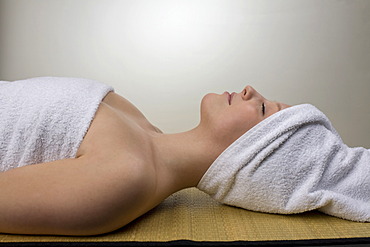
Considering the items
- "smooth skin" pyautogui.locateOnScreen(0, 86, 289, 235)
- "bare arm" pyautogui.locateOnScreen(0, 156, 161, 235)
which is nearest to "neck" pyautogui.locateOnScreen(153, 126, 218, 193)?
"smooth skin" pyautogui.locateOnScreen(0, 86, 289, 235)

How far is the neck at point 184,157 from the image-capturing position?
125 cm

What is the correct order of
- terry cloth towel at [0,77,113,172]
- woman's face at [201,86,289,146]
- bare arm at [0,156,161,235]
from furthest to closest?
woman's face at [201,86,289,146] < terry cloth towel at [0,77,113,172] < bare arm at [0,156,161,235]

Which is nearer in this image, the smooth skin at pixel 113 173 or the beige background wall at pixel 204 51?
the smooth skin at pixel 113 173

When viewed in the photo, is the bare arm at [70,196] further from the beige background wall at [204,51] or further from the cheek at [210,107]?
the beige background wall at [204,51]

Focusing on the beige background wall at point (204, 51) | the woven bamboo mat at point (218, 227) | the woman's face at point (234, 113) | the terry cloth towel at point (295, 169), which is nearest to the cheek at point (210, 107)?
the woman's face at point (234, 113)

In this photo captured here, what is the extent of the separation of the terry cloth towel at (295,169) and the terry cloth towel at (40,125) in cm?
40

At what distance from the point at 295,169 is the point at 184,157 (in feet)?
1.03

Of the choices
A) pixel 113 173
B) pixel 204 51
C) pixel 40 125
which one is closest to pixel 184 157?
pixel 113 173

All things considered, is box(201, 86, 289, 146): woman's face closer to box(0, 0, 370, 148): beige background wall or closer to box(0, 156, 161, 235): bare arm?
box(0, 156, 161, 235): bare arm

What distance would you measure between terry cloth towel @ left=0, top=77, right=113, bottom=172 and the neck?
0.74 ft

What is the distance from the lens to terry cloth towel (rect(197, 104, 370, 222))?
121cm

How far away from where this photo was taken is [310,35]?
102 inches

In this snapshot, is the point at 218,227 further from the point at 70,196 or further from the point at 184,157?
the point at 70,196

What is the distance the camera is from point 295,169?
1215 millimetres
